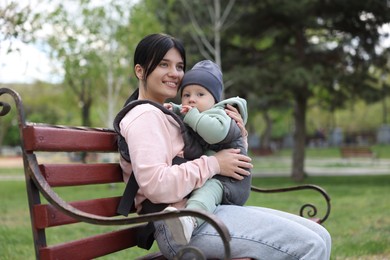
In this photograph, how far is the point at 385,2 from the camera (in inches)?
659

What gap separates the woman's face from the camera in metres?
3.11

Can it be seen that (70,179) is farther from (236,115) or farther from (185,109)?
(236,115)

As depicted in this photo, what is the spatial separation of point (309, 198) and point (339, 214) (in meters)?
2.96

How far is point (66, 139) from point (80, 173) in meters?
0.20

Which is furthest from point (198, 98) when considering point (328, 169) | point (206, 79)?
point (328, 169)

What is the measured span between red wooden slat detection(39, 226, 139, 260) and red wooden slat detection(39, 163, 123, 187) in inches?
10.3

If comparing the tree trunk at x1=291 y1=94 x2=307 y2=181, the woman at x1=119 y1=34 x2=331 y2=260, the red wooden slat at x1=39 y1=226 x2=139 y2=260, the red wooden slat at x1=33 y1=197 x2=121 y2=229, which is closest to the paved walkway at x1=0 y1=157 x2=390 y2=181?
the tree trunk at x1=291 y1=94 x2=307 y2=181

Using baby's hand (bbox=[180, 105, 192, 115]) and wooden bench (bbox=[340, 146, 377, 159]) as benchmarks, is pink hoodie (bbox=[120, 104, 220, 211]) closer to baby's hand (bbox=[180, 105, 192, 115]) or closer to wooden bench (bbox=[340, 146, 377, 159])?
baby's hand (bbox=[180, 105, 192, 115])

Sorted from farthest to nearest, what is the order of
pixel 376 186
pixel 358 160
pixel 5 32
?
pixel 358 160, pixel 376 186, pixel 5 32

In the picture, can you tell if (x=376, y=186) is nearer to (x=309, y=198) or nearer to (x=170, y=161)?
(x=309, y=198)

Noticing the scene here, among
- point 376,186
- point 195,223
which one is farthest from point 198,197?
point 376,186

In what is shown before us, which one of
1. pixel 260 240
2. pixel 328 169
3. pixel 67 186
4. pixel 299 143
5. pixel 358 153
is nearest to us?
pixel 260 240

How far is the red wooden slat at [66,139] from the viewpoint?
2539mm

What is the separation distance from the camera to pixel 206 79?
3.04 meters
